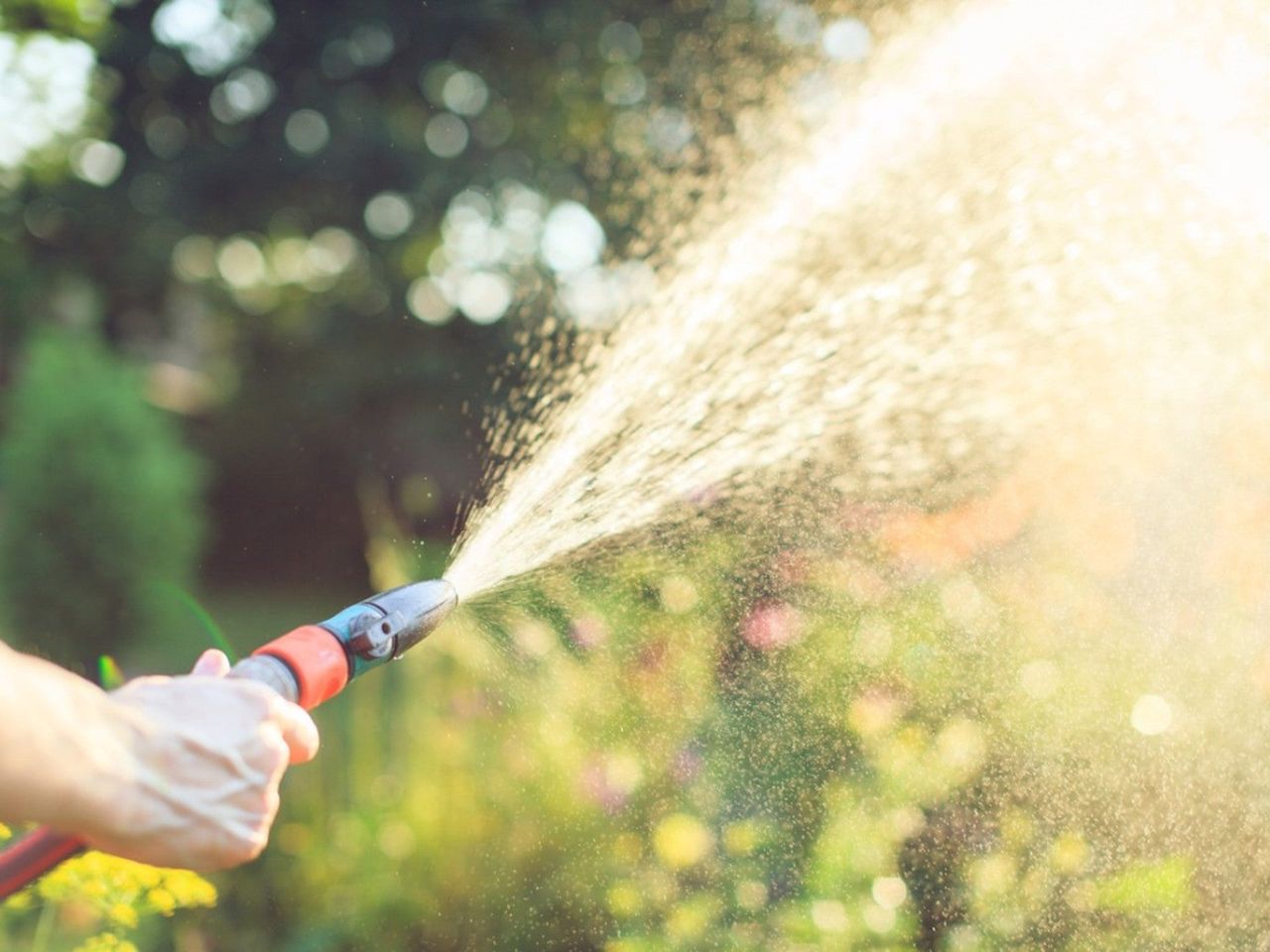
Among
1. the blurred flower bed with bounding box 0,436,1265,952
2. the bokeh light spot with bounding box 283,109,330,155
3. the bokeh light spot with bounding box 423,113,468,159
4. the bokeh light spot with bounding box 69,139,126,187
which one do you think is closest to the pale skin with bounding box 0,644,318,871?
the blurred flower bed with bounding box 0,436,1265,952

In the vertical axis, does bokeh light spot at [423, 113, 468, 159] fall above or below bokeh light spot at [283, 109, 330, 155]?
below

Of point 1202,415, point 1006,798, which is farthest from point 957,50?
point 1006,798

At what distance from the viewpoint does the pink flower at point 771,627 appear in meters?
3.11

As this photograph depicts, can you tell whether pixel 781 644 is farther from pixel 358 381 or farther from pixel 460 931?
pixel 358 381

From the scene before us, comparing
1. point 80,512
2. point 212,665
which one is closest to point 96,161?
point 80,512

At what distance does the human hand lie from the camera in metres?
1.27

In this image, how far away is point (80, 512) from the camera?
777cm

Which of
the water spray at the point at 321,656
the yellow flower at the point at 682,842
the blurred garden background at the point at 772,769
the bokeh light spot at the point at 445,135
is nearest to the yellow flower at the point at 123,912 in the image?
the blurred garden background at the point at 772,769

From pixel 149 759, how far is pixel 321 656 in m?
0.32

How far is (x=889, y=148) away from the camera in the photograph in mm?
3809

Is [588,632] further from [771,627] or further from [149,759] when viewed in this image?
[149,759]

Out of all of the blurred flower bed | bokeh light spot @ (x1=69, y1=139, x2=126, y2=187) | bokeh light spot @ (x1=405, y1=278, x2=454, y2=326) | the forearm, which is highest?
bokeh light spot @ (x1=69, y1=139, x2=126, y2=187)

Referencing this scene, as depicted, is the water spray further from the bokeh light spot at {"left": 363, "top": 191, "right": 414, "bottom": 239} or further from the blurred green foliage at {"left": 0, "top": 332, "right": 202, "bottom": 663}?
the bokeh light spot at {"left": 363, "top": 191, "right": 414, "bottom": 239}

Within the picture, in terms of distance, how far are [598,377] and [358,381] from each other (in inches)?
297
